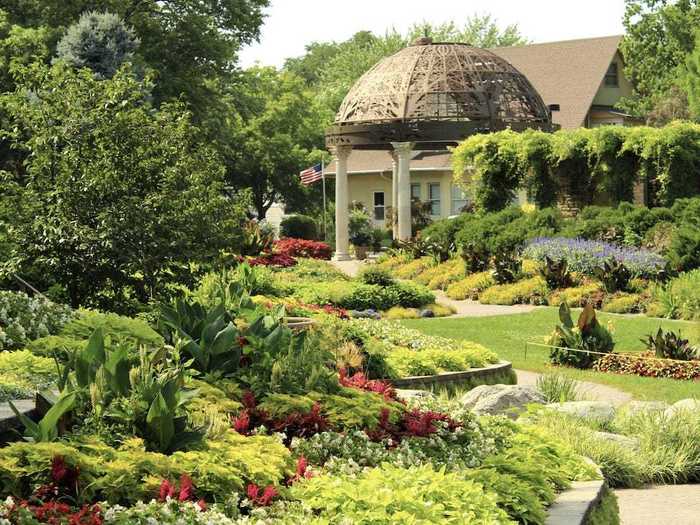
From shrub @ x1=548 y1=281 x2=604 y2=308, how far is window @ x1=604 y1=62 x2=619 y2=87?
83.0 ft

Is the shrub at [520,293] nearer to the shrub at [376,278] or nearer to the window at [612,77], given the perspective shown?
the shrub at [376,278]

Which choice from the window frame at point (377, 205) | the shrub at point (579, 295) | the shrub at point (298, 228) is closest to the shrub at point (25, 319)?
the shrub at point (579, 295)

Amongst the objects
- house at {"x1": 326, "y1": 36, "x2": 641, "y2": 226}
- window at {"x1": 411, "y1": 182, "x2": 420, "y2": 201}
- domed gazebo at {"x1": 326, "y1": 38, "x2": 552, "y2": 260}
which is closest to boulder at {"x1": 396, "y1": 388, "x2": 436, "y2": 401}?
domed gazebo at {"x1": 326, "y1": 38, "x2": 552, "y2": 260}

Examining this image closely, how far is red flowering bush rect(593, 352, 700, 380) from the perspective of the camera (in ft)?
46.9

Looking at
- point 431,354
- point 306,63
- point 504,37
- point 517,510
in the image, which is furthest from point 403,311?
point 306,63

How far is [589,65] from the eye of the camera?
151 ft

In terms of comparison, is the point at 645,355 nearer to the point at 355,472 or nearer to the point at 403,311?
the point at 403,311

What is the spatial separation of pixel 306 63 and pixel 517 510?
9226cm

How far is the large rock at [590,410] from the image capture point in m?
9.56

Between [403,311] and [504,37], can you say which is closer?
[403,311]

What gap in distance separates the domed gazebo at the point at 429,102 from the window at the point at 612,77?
13026 millimetres

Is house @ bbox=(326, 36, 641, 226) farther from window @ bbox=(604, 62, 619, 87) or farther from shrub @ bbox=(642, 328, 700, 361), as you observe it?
shrub @ bbox=(642, 328, 700, 361)

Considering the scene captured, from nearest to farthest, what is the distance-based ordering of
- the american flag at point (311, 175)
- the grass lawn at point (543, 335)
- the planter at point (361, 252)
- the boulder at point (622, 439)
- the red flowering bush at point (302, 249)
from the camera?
the boulder at point (622, 439) → the grass lawn at point (543, 335) → the red flowering bush at point (302, 249) → the planter at point (361, 252) → the american flag at point (311, 175)

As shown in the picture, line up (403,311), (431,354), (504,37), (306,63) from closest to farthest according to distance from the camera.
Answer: (431,354) < (403,311) < (504,37) < (306,63)
